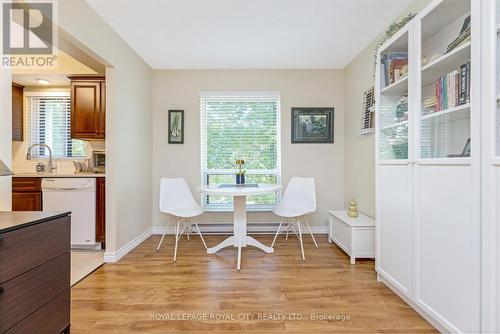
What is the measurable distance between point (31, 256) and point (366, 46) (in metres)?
3.74

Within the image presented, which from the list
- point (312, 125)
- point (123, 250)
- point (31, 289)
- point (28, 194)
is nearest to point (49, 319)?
point (31, 289)

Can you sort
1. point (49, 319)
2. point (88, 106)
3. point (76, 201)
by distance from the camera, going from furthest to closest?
point (88, 106)
point (76, 201)
point (49, 319)

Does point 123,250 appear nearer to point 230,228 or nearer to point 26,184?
point 26,184

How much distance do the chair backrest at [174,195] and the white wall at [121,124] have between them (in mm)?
403

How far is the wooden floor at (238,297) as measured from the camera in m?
1.79

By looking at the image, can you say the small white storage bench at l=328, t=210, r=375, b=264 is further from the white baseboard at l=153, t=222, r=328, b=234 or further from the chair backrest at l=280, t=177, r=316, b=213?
the white baseboard at l=153, t=222, r=328, b=234

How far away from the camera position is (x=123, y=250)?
10.3 ft

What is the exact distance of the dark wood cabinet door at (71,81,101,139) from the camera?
340cm

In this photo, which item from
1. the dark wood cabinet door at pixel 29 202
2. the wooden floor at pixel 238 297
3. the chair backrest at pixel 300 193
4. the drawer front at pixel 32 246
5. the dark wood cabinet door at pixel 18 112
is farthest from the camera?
the dark wood cabinet door at pixel 18 112

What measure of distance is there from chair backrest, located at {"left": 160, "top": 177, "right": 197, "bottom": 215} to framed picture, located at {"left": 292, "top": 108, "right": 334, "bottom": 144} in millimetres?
1778

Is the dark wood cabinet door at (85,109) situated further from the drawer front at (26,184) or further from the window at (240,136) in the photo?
the window at (240,136)

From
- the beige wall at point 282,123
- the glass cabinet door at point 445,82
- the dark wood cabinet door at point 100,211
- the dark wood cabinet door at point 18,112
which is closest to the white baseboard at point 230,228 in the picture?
the beige wall at point 282,123

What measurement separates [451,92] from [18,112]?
5.10 metres

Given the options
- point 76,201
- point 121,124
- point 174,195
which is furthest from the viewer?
point 174,195
